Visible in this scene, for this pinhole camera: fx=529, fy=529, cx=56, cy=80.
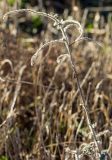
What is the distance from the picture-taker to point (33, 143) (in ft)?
5.90

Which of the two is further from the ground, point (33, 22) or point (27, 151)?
point (33, 22)

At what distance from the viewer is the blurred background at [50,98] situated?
1572 mm

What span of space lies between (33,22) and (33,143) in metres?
1.54

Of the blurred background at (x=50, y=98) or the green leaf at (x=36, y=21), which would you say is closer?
the blurred background at (x=50, y=98)

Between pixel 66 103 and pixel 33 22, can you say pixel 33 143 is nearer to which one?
pixel 66 103

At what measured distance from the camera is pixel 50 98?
78.3 inches

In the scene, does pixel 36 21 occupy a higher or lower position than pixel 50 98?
higher

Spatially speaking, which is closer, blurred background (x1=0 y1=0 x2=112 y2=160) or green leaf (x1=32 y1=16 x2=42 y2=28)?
blurred background (x1=0 y1=0 x2=112 y2=160)

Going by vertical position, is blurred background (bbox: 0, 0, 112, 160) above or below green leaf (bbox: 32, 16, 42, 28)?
below

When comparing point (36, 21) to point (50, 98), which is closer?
point (50, 98)

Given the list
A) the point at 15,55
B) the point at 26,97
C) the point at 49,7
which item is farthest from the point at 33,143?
the point at 49,7

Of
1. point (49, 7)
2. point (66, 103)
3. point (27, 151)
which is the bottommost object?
point (27, 151)

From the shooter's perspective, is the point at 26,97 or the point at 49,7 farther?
the point at 49,7

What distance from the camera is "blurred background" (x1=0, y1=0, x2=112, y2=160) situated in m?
1.57
